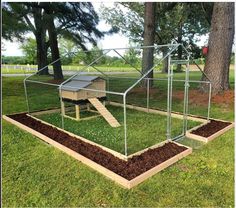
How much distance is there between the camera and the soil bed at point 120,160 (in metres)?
4.26

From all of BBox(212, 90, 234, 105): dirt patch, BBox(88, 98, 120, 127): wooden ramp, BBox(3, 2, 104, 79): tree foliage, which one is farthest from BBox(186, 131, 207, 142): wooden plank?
BBox(3, 2, 104, 79): tree foliage

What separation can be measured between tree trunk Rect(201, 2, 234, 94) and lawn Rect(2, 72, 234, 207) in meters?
4.72

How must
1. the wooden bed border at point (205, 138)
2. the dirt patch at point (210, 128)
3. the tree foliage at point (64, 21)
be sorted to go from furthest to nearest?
the tree foliage at point (64, 21), the dirt patch at point (210, 128), the wooden bed border at point (205, 138)

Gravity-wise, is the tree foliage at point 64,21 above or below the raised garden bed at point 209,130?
above

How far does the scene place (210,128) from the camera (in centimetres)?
644

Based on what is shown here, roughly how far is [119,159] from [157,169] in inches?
31.0

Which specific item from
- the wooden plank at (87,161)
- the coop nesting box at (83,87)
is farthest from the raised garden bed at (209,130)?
the coop nesting box at (83,87)

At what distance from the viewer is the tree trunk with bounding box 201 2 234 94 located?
9094 mm

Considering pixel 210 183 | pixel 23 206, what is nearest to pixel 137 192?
pixel 210 183

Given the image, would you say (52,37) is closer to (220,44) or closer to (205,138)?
(220,44)

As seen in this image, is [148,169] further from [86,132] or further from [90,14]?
[90,14]

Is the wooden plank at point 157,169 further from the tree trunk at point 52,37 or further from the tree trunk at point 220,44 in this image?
the tree trunk at point 52,37

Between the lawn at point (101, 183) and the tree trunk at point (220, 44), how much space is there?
4719 mm

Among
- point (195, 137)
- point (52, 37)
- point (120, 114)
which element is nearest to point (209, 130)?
point (195, 137)
